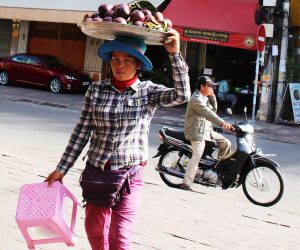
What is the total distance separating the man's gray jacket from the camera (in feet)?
23.3

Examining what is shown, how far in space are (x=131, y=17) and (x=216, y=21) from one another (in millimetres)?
15950

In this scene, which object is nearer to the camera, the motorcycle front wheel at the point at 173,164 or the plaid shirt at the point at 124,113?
the plaid shirt at the point at 124,113

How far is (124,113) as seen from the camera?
3.36 meters

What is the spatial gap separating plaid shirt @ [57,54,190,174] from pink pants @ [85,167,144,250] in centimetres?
19

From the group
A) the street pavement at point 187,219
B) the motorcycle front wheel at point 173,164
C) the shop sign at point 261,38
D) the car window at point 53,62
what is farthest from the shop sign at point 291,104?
the car window at point 53,62

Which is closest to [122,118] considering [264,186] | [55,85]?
[264,186]

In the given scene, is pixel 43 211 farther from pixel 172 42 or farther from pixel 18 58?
pixel 18 58

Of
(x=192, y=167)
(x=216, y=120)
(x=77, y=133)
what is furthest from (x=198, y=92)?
(x=77, y=133)

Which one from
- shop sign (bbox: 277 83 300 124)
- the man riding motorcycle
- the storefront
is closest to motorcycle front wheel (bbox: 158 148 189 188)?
the man riding motorcycle

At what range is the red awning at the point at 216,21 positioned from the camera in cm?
1780

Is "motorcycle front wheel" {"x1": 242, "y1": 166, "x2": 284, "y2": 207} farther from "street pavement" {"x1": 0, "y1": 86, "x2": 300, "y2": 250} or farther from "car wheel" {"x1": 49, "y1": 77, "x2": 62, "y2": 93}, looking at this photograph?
"car wheel" {"x1": 49, "y1": 77, "x2": 62, "y2": 93}

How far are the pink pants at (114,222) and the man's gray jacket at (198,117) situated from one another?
12.2 feet

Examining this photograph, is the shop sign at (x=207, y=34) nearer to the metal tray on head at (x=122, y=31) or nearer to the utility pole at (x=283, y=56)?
the utility pole at (x=283, y=56)

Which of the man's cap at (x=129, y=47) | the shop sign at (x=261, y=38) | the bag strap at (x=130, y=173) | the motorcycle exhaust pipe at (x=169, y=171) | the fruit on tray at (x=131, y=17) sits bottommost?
the motorcycle exhaust pipe at (x=169, y=171)
